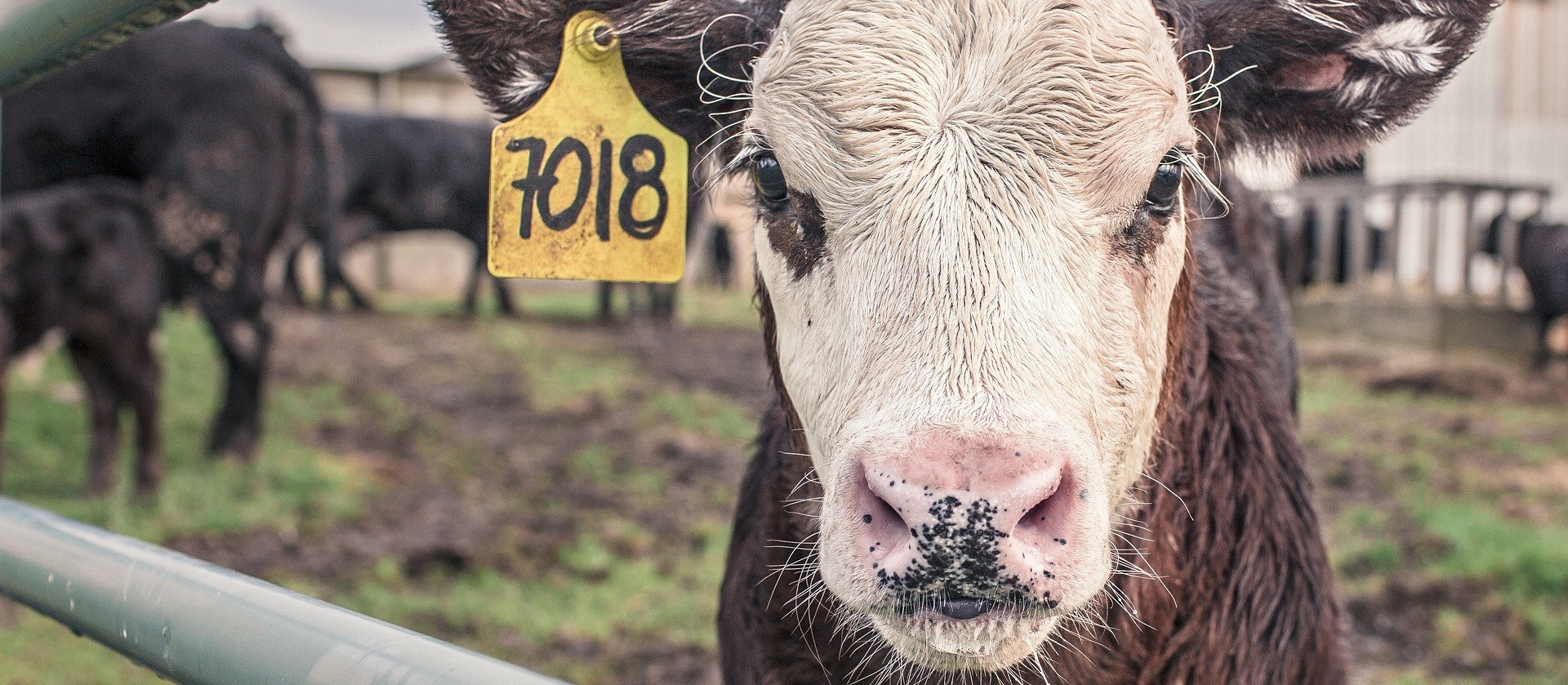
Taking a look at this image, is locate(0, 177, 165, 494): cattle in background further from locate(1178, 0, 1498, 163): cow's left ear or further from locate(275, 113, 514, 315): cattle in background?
locate(275, 113, 514, 315): cattle in background

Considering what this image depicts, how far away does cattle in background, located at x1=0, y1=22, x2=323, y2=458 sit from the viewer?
592cm

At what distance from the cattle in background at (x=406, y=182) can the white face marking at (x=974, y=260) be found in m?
10.8

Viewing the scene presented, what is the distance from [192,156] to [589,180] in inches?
197

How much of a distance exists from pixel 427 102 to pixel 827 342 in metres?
18.7

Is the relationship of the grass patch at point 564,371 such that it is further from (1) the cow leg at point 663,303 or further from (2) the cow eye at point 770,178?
(2) the cow eye at point 770,178

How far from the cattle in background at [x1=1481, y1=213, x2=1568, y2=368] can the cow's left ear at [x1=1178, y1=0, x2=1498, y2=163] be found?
960cm

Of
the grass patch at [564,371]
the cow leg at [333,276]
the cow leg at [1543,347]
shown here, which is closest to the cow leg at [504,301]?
the cow leg at [333,276]

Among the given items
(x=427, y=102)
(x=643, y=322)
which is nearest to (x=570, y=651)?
(x=643, y=322)

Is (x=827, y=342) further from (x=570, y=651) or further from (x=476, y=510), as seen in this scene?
(x=476, y=510)

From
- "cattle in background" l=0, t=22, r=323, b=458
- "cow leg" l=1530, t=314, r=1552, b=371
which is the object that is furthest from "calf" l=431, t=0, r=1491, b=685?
"cow leg" l=1530, t=314, r=1552, b=371

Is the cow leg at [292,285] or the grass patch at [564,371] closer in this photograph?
the grass patch at [564,371]

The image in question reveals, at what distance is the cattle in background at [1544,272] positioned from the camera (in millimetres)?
9820

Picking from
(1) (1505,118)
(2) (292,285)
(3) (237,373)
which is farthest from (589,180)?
(1) (1505,118)

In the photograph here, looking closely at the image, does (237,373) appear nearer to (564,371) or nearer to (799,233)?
(564,371)
